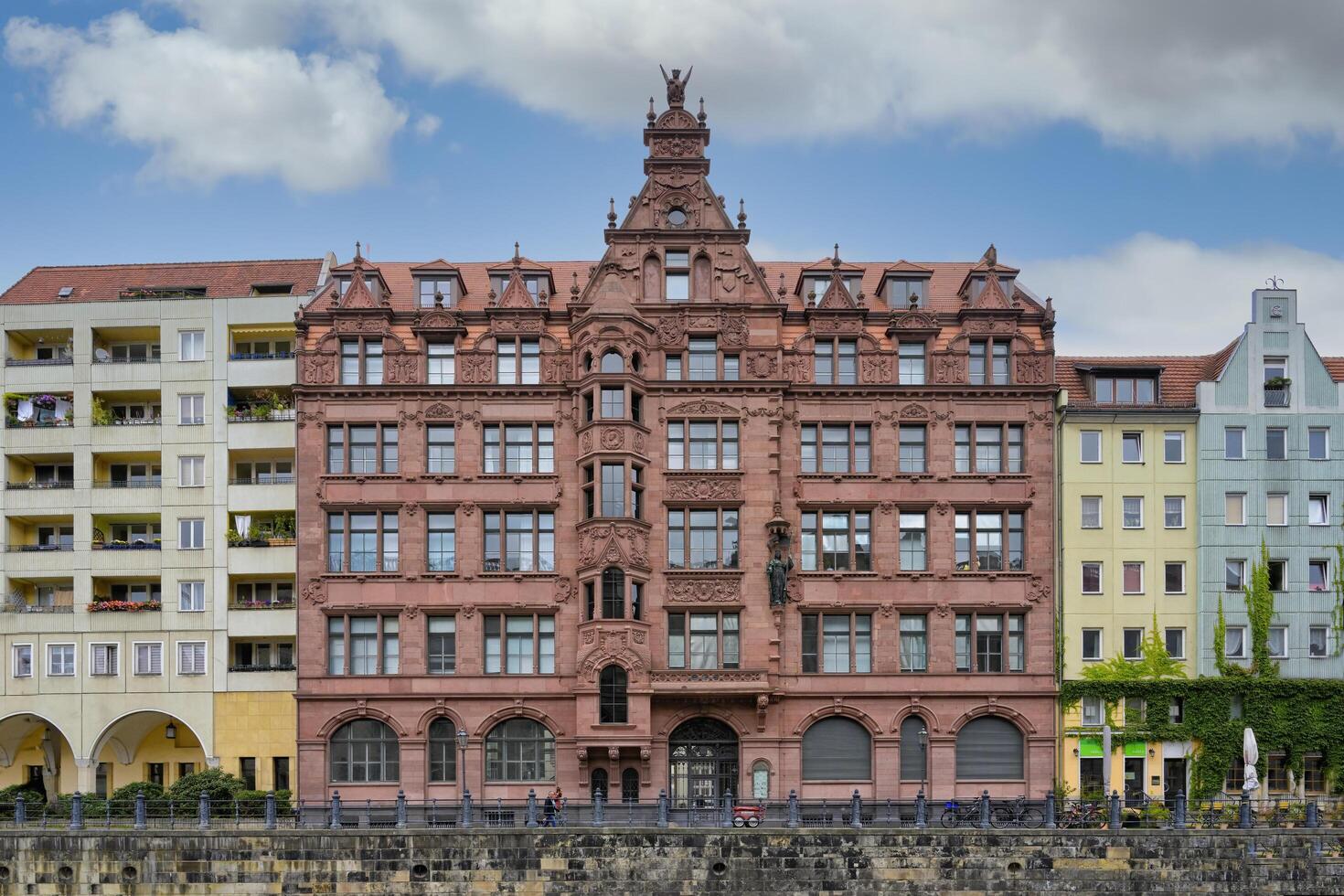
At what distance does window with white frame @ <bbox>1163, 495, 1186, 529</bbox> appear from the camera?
5728 centimetres

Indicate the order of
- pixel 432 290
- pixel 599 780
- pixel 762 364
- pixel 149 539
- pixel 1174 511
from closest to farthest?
pixel 599 780, pixel 762 364, pixel 1174 511, pixel 432 290, pixel 149 539

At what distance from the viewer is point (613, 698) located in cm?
5412

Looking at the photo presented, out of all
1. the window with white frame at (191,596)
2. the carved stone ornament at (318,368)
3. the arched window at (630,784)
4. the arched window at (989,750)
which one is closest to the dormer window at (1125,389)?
the arched window at (989,750)

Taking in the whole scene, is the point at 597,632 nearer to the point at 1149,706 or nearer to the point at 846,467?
the point at 846,467

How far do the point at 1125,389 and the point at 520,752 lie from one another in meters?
28.1

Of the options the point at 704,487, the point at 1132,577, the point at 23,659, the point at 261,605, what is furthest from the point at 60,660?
the point at 1132,577

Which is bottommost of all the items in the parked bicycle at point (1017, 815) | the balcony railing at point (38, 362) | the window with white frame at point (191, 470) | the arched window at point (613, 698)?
the parked bicycle at point (1017, 815)

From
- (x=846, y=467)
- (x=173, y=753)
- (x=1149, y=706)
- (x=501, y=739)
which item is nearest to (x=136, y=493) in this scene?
(x=173, y=753)

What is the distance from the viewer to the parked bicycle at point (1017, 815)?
4848 centimetres

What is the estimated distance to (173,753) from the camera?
60594 mm

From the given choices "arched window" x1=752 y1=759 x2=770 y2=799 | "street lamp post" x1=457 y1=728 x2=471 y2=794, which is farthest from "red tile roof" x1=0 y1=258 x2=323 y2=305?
"arched window" x1=752 y1=759 x2=770 y2=799

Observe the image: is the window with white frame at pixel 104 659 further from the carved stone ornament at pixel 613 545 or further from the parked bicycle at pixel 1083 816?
the parked bicycle at pixel 1083 816

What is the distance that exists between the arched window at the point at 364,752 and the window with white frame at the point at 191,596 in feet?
27.0

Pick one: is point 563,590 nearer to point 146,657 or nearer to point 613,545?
point 613,545
